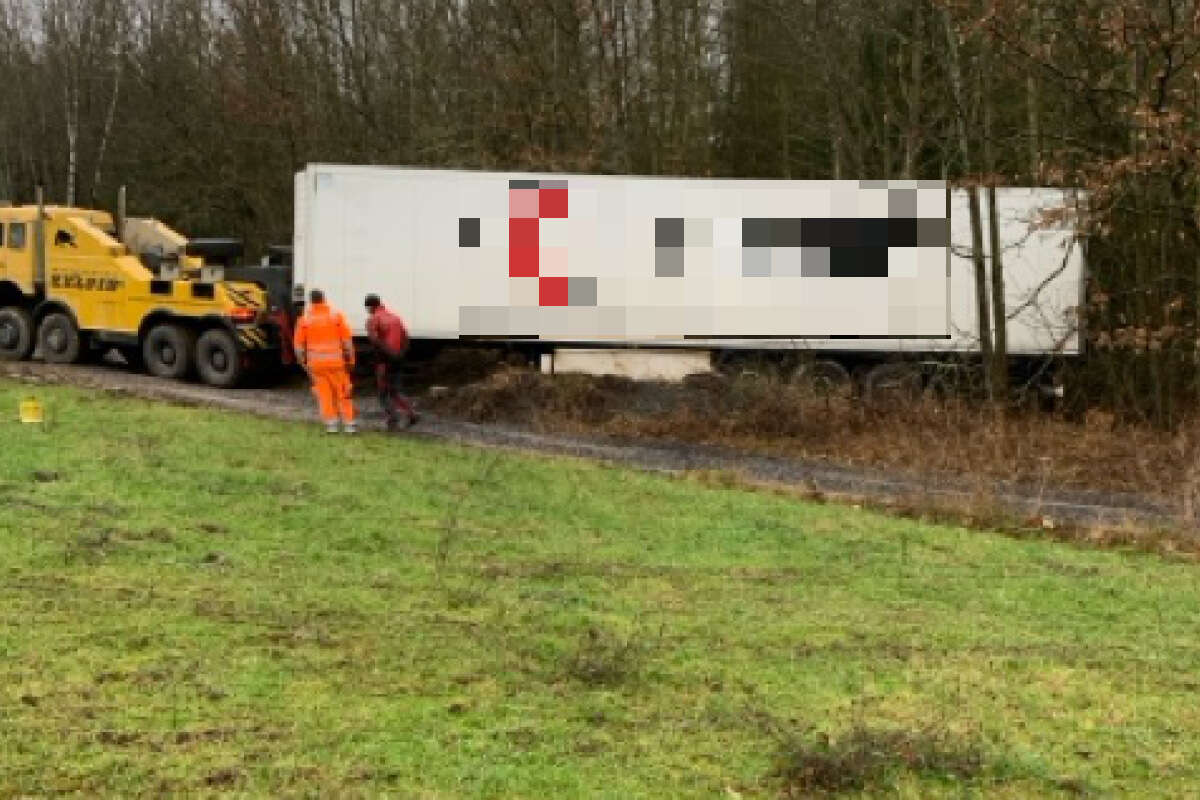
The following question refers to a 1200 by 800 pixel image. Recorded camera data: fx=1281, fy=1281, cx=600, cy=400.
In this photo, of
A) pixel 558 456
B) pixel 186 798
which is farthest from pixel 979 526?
pixel 186 798

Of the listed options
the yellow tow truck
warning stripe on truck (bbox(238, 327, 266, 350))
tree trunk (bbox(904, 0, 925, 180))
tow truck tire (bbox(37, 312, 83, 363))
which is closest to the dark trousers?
warning stripe on truck (bbox(238, 327, 266, 350))

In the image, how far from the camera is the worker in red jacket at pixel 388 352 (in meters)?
15.5

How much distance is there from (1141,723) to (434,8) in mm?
23398

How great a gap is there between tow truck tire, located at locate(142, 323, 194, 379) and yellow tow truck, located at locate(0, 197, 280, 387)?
15 mm

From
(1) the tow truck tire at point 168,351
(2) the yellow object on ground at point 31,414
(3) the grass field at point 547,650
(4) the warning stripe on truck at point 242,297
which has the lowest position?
(3) the grass field at point 547,650

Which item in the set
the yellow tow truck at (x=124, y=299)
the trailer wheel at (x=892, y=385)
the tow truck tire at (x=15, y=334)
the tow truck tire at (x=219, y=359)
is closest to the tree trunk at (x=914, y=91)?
the trailer wheel at (x=892, y=385)

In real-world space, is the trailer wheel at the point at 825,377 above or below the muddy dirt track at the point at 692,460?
above

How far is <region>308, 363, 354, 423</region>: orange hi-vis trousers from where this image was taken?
48.6 feet

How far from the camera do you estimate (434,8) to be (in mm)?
25906

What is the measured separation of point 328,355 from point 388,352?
88 centimetres

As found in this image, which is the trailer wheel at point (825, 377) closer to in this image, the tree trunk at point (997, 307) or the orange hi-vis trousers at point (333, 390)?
the tree trunk at point (997, 307)

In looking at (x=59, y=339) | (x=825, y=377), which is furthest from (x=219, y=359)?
(x=825, y=377)

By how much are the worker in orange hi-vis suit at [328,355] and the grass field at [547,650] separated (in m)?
4.28

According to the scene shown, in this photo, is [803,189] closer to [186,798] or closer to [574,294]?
[574,294]
